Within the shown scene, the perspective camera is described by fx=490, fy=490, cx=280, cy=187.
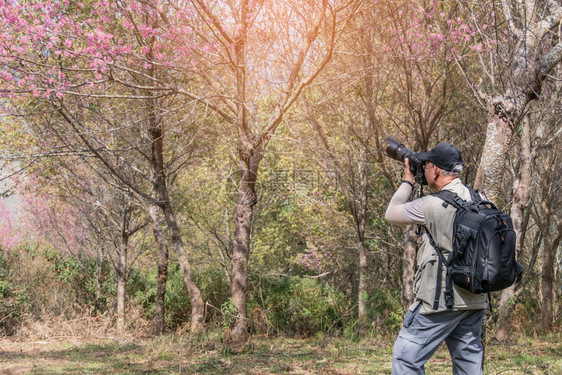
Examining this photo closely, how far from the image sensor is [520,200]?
→ 23.1ft

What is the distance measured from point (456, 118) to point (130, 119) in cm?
709

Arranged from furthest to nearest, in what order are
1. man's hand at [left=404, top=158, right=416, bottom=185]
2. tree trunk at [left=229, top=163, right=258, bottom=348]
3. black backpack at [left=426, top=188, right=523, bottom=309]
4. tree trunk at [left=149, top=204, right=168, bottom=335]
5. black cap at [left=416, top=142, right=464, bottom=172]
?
tree trunk at [left=149, top=204, right=168, bottom=335]
tree trunk at [left=229, top=163, right=258, bottom=348]
man's hand at [left=404, top=158, right=416, bottom=185]
black cap at [left=416, top=142, right=464, bottom=172]
black backpack at [left=426, top=188, right=523, bottom=309]

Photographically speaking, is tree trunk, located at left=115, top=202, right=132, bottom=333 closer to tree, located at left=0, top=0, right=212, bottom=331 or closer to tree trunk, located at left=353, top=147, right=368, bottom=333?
tree, located at left=0, top=0, right=212, bottom=331

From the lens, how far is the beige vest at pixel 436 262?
9.04ft

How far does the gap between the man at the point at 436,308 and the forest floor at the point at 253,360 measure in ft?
7.00

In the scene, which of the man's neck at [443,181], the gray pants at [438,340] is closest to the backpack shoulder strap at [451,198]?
the man's neck at [443,181]

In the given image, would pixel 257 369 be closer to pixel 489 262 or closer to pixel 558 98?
pixel 489 262

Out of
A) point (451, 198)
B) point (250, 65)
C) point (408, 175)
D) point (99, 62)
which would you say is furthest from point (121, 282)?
point (451, 198)

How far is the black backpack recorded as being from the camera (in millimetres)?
2613

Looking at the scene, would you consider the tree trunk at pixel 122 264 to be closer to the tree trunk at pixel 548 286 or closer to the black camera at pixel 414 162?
the tree trunk at pixel 548 286

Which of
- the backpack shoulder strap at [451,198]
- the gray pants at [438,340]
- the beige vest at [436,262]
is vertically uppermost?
the backpack shoulder strap at [451,198]

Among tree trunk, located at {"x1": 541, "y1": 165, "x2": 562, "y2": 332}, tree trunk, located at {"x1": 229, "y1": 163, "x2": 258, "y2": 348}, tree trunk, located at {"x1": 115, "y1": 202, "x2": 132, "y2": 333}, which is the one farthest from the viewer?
tree trunk, located at {"x1": 115, "y1": 202, "x2": 132, "y2": 333}

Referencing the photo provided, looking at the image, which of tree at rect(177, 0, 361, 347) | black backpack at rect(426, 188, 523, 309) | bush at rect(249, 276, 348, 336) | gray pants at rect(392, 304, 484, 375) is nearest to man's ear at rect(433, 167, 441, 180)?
black backpack at rect(426, 188, 523, 309)

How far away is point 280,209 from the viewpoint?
16516mm
